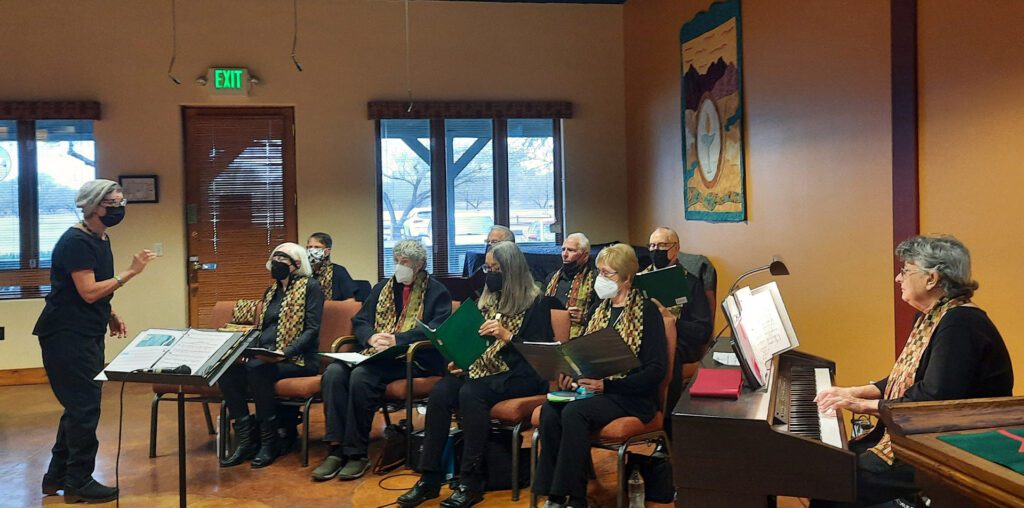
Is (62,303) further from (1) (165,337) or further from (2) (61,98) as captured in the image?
(2) (61,98)

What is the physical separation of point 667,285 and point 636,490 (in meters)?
1.22

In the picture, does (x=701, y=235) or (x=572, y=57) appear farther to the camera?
(x=572, y=57)

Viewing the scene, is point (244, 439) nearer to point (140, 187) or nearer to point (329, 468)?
point (329, 468)

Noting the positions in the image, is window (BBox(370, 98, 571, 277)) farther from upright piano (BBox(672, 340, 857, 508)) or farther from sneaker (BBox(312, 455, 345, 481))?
upright piano (BBox(672, 340, 857, 508))

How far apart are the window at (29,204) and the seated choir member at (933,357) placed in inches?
256

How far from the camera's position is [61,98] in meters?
6.96

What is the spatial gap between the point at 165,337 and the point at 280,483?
3.90 ft

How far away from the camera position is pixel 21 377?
22.7 feet

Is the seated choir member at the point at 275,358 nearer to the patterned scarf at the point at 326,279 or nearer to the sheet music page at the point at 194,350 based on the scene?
the patterned scarf at the point at 326,279

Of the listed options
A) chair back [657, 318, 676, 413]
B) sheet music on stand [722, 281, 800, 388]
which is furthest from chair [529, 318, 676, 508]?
sheet music on stand [722, 281, 800, 388]

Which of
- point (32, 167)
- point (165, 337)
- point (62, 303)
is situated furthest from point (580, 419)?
point (32, 167)

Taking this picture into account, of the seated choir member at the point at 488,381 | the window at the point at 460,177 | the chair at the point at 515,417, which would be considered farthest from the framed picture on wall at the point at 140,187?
the chair at the point at 515,417

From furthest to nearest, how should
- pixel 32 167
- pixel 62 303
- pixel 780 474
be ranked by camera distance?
pixel 32 167 < pixel 62 303 < pixel 780 474

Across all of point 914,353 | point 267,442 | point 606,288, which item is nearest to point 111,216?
point 267,442
